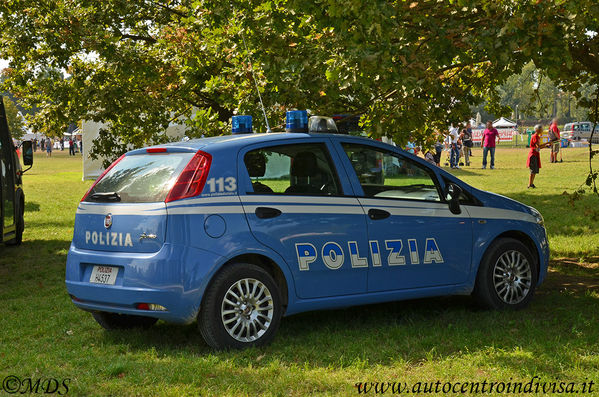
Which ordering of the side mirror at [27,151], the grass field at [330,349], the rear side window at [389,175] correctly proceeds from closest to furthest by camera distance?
the grass field at [330,349]
the rear side window at [389,175]
the side mirror at [27,151]

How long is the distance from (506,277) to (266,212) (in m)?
2.59

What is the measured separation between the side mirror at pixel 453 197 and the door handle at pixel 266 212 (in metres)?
1.71

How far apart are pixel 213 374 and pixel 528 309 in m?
3.50

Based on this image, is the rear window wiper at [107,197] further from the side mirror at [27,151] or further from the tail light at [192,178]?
the side mirror at [27,151]

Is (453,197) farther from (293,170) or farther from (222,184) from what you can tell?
(222,184)

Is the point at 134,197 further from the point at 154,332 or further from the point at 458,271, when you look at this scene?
the point at 458,271

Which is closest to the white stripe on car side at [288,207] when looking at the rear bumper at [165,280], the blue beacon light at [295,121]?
the rear bumper at [165,280]

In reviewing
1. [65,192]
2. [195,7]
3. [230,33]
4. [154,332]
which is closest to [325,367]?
[154,332]

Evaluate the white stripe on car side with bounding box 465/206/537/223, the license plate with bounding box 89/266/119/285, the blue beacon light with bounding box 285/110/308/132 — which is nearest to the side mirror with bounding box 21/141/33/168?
the blue beacon light with bounding box 285/110/308/132

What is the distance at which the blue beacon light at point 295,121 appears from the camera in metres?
7.31

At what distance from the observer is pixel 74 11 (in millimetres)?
15453

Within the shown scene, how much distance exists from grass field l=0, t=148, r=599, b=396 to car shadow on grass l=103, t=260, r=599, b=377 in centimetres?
1

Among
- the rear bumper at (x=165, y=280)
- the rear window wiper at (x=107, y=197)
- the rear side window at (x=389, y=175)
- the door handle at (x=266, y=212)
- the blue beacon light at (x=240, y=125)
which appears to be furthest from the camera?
the blue beacon light at (x=240, y=125)

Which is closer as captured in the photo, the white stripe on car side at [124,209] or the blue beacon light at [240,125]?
the white stripe on car side at [124,209]
